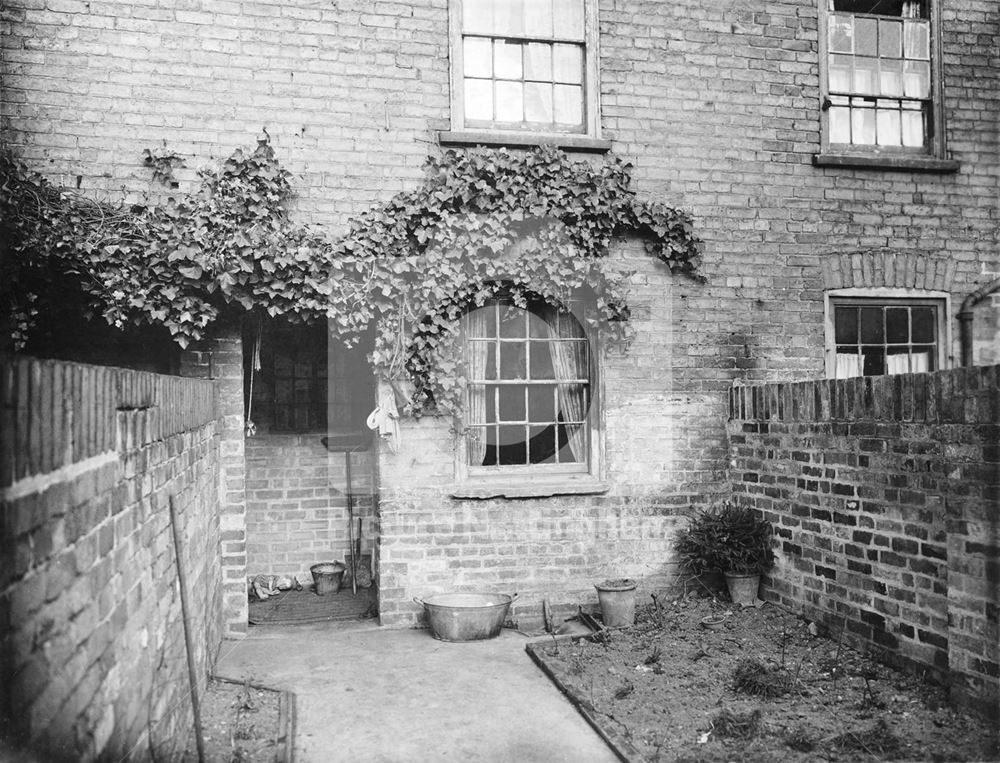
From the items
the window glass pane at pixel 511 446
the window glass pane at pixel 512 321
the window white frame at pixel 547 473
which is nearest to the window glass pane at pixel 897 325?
the window white frame at pixel 547 473

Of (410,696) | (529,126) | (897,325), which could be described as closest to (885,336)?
(897,325)

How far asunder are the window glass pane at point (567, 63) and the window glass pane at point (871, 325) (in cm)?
341

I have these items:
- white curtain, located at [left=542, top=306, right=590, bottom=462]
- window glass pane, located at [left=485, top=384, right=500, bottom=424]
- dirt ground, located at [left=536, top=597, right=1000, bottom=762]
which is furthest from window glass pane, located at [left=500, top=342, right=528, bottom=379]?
dirt ground, located at [left=536, top=597, right=1000, bottom=762]

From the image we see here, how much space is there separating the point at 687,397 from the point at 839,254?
1940 millimetres

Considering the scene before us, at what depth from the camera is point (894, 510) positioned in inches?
183

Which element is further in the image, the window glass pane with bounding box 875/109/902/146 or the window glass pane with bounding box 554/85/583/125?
the window glass pane with bounding box 875/109/902/146

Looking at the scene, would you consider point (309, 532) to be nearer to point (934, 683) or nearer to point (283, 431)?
point (283, 431)

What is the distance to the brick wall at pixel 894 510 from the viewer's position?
3941mm

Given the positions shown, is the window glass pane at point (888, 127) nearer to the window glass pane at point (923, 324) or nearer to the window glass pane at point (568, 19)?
the window glass pane at point (923, 324)

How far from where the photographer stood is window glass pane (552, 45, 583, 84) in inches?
256

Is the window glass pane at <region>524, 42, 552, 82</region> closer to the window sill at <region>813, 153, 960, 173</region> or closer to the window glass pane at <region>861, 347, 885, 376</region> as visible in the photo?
the window sill at <region>813, 153, 960, 173</region>

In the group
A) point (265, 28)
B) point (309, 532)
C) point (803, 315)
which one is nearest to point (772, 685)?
point (803, 315)

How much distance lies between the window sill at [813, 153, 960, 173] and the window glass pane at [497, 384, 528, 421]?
340cm

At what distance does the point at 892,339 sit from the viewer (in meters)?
6.98
